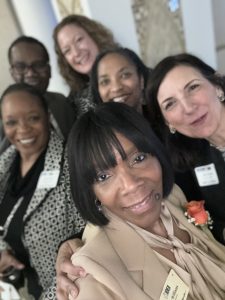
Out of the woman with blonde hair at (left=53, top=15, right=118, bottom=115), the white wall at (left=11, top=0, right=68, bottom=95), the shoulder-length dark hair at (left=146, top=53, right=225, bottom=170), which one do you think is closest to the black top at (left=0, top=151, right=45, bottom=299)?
the woman with blonde hair at (left=53, top=15, right=118, bottom=115)

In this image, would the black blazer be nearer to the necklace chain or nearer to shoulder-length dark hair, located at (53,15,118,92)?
the necklace chain

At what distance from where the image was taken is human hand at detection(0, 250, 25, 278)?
7.02ft

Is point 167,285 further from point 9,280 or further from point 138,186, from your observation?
point 9,280

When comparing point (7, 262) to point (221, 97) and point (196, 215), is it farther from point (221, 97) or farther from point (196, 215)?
point (221, 97)

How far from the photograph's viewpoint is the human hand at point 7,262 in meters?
2.14

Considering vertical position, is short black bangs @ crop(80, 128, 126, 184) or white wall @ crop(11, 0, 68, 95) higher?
white wall @ crop(11, 0, 68, 95)

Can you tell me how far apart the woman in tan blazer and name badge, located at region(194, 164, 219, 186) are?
0.57 meters

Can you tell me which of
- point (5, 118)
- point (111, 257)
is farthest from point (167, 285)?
point (5, 118)

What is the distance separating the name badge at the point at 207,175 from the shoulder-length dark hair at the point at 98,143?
667 millimetres

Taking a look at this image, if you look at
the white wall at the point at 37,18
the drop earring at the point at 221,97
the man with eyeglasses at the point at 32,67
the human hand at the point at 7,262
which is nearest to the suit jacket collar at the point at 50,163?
the human hand at the point at 7,262

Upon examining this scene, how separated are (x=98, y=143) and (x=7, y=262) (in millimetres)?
1317

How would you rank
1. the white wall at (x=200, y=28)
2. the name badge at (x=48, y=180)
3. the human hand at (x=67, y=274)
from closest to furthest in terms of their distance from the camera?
the human hand at (x=67, y=274) < the name badge at (x=48, y=180) < the white wall at (x=200, y=28)

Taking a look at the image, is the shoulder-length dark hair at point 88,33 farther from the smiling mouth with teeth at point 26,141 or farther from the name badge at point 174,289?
the name badge at point 174,289

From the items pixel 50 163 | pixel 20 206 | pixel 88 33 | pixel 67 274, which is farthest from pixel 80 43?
pixel 67 274
